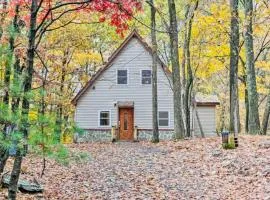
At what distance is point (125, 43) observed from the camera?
91.6ft

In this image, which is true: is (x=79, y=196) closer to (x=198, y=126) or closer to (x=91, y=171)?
(x=91, y=171)

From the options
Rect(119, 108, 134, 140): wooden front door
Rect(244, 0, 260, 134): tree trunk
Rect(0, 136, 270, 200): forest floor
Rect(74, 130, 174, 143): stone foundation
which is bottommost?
Rect(0, 136, 270, 200): forest floor

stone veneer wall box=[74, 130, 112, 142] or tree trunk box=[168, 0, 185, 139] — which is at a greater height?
tree trunk box=[168, 0, 185, 139]

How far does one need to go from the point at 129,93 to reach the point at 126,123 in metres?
2.08

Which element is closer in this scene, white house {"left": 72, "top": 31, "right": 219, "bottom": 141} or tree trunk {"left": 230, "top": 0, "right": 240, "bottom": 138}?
tree trunk {"left": 230, "top": 0, "right": 240, "bottom": 138}

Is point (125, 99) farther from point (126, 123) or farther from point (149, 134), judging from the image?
point (149, 134)

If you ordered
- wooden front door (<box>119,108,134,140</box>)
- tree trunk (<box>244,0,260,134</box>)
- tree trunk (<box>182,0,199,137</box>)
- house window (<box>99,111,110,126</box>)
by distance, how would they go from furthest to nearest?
house window (<box>99,111,110,126</box>), wooden front door (<box>119,108,134,140</box>), tree trunk (<box>182,0,199,137</box>), tree trunk (<box>244,0,260,134</box>)

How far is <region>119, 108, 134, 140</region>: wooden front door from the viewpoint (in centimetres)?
2816

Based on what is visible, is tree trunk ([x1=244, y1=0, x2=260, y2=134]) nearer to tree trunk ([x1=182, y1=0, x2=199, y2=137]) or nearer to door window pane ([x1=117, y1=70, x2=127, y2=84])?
tree trunk ([x1=182, y1=0, x2=199, y2=137])

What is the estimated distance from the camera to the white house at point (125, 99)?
28.2m

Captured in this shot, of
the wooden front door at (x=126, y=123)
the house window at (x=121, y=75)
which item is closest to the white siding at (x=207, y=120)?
the wooden front door at (x=126, y=123)

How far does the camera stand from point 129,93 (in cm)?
2847

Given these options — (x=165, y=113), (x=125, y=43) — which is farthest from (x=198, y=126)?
(x=125, y=43)

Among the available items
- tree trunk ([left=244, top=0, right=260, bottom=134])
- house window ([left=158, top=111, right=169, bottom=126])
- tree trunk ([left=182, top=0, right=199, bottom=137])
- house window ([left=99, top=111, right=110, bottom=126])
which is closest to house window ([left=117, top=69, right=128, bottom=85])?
house window ([left=99, top=111, right=110, bottom=126])
